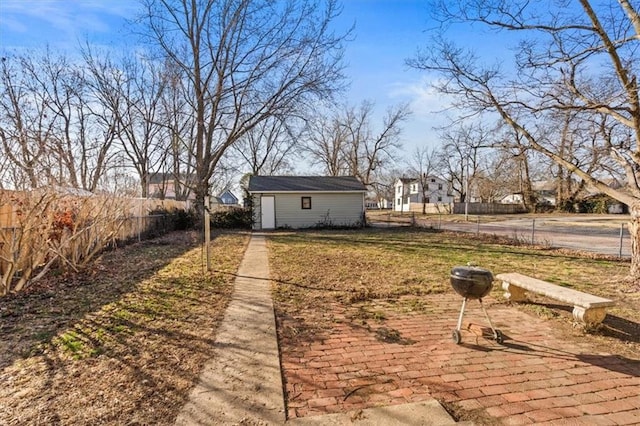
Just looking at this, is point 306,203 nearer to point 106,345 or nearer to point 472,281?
point 106,345

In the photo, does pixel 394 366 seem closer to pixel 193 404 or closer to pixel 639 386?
pixel 193 404

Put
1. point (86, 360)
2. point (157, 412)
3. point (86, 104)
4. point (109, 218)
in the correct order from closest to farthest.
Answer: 1. point (157, 412)
2. point (86, 360)
3. point (109, 218)
4. point (86, 104)

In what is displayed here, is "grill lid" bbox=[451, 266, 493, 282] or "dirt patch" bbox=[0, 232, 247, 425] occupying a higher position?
"grill lid" bbox=[451, 266, 493, 282]

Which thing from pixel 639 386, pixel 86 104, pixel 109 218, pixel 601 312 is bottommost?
pixel 639 386

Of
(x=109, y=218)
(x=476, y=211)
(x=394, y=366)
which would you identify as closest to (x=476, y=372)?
(x=394, y=366)

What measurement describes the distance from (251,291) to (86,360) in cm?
277

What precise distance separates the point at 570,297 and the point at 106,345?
16.9 feet

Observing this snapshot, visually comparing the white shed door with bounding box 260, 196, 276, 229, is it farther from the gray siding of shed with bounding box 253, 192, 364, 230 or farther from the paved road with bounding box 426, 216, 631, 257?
the paved road with bounding box 426, 216, 631, 257

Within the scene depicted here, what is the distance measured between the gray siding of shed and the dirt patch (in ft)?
44.7

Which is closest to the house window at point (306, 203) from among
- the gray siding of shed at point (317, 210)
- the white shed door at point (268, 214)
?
the gray siding of shed at point (317, 210)

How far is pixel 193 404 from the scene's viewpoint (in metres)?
2.43

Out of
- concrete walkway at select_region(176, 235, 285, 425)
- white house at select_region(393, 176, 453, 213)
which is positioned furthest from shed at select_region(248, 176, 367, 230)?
white house at select_region(393, 176, 453, 213)

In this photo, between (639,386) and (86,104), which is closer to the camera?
(639,386)

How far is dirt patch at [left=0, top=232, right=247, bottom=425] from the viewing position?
2398 millimetres
